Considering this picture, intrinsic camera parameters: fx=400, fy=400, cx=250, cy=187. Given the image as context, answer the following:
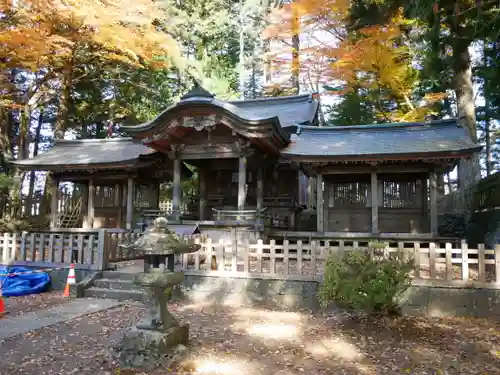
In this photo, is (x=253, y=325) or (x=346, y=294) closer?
(x=346, y=294)

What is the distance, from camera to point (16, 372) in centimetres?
522

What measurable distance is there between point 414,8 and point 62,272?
10185 mm

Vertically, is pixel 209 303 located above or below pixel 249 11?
below

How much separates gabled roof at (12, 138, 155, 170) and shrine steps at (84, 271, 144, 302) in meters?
6.92

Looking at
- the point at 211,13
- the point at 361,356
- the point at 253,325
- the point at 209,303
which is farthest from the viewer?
the point at 211,13

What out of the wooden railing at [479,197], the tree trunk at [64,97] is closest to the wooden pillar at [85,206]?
the tree trunk at [64,97]

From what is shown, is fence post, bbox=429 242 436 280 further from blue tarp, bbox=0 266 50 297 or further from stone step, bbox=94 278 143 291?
blue tarp, bbox=0 266 50 297

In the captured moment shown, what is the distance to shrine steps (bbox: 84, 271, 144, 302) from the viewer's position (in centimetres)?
925

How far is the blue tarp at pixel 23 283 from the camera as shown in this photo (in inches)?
388

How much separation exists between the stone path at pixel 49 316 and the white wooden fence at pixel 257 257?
1.20 metres

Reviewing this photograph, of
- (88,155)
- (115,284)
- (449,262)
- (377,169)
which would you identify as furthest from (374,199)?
(88,155)

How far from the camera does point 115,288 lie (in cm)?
967

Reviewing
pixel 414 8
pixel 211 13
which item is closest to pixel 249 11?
pixel 211 13

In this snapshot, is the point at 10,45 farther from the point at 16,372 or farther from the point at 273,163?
the point at 16,372
